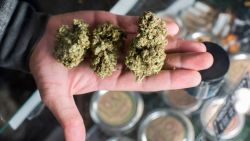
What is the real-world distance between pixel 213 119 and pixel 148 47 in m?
0.25

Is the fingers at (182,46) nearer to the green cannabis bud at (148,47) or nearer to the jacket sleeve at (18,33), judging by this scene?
the green cannabis bud at (148,47)

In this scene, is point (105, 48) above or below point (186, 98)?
above

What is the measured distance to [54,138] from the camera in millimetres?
1201

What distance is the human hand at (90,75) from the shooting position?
3.30ft

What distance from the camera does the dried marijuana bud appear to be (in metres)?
1.00

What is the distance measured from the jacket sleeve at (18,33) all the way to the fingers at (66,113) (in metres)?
0.15

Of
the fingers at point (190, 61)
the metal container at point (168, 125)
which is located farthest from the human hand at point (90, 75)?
the metal container at point (168, 125)

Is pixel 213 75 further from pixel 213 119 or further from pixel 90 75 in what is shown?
pixel 90 75

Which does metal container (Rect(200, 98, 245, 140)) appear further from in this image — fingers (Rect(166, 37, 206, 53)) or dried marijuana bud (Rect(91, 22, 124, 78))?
dried marijuana bud (Rect(91, 22, 124, 78))

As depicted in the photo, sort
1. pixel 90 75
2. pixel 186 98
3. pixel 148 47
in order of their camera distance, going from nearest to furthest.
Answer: pixel 148 47
pixel 90 75
pixel 186 98

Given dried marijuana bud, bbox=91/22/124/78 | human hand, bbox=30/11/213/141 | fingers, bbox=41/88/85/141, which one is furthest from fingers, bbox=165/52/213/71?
fingers, bbox=41/88/85/141

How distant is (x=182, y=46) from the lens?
1084mm

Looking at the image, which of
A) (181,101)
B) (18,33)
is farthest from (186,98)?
(18,33)

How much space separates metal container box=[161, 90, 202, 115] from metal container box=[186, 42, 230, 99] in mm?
22
